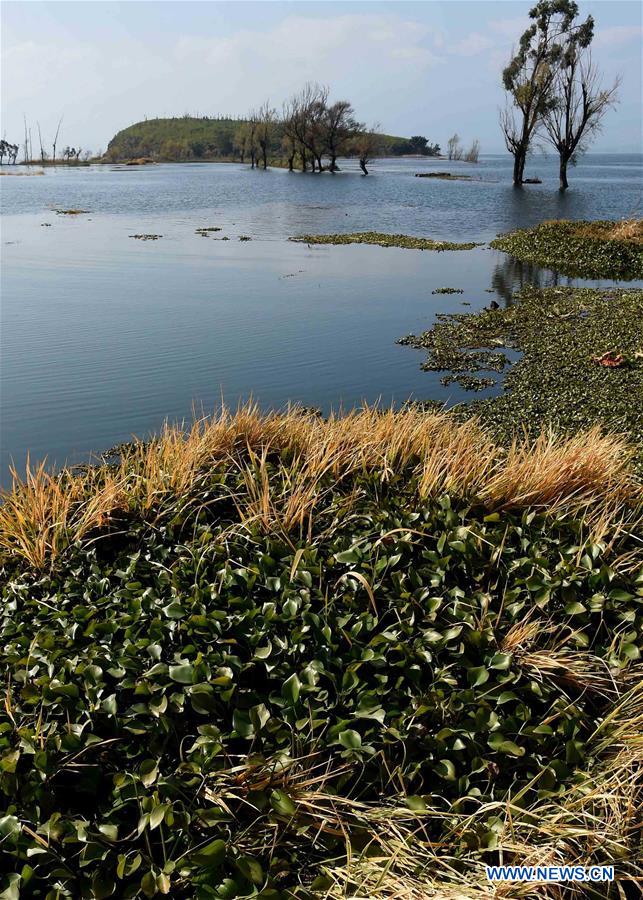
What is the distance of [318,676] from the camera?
111 inches

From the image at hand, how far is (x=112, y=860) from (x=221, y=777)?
432 millimetres

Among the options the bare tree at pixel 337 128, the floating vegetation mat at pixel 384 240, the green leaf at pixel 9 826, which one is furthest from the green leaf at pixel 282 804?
the bare tree at pixel 337 128

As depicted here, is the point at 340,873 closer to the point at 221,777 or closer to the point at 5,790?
the point at 221,777

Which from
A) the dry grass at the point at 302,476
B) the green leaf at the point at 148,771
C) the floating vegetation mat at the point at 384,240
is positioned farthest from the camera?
the floating vegetation mat at the point at 384,240

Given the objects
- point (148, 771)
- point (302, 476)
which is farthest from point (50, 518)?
point (148, 771)

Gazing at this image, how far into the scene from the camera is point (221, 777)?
97.0 inches

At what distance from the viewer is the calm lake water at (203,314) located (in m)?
7.88

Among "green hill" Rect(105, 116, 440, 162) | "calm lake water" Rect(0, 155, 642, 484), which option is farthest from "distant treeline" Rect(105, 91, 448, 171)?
"calm lake water" Rect(0, 155, 642, 484)

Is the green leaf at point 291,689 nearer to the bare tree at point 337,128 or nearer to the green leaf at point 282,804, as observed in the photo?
the green leaf at point 282,804

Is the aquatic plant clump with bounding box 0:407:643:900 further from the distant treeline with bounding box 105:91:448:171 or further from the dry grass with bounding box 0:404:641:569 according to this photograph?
the distant treeline with bounding box 105:91:448:171

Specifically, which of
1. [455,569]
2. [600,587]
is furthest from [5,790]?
[600,587]

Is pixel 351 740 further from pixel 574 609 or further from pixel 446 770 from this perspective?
pixel 574 609

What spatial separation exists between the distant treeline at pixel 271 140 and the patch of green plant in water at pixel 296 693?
68.0 m

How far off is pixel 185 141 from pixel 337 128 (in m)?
57.0
